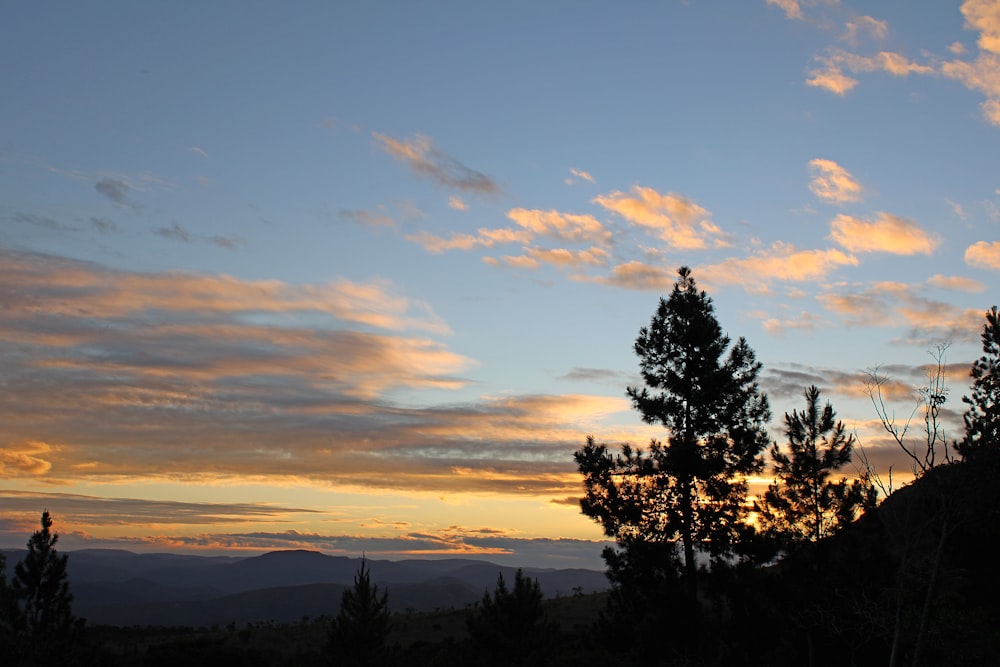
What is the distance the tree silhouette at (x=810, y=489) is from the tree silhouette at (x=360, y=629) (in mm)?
17215

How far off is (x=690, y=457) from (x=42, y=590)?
2831 cm

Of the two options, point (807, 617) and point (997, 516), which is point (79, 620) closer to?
point (807, 617)

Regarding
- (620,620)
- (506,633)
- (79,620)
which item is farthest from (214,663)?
(620,620)

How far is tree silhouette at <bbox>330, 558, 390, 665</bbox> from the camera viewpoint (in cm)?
3416

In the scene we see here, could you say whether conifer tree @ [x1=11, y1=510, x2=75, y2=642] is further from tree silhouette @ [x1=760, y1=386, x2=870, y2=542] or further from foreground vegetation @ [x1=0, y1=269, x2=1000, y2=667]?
tree silhouette @ [x1=760, y1=386, x2=870, y2=542]

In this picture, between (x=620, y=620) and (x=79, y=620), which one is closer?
(x=620, y=620)

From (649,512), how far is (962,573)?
11551mm

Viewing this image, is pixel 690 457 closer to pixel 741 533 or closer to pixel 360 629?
pixel 741 533

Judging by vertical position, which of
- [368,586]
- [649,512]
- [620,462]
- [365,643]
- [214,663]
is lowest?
[214,663]

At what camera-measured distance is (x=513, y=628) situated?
1326 inches

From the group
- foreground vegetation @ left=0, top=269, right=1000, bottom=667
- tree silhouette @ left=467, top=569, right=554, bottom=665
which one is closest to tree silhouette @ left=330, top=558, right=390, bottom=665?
tree silhouette @ left=467, top=569, right=554, bottom=665

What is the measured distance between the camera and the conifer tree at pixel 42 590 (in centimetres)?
3309

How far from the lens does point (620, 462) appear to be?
28.1 m

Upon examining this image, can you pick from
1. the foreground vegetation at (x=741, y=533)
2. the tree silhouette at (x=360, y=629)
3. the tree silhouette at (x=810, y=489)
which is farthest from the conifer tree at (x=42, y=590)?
the tree silhouette at (x=810, y=489)
